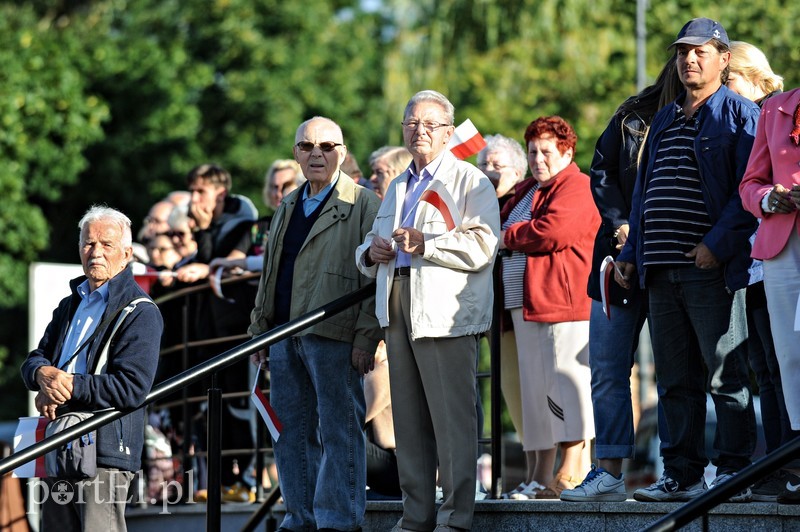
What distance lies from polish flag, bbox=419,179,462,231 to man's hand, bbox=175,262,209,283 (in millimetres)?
3455

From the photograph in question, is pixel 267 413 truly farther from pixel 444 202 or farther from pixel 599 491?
pixel 599 491

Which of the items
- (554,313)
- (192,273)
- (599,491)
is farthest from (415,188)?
(192,273)

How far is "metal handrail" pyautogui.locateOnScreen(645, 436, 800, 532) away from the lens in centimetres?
502

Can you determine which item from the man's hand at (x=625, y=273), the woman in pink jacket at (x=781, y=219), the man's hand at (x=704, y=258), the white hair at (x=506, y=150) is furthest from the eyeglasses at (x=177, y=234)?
the woman in pink jacket at (x=781, y=219)

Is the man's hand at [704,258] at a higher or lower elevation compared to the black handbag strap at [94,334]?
higher

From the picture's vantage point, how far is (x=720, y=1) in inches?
704

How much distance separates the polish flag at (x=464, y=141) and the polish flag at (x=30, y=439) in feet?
7.63

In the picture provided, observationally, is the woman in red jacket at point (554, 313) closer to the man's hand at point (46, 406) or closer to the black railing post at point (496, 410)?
the black railing post at point (496, 410)

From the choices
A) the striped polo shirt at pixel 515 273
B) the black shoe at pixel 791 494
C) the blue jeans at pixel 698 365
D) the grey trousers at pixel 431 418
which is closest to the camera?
the black shoe at pixel 791 494

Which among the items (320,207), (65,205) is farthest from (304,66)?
(320,207)

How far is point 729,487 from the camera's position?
502cm

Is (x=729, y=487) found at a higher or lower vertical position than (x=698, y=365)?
lower

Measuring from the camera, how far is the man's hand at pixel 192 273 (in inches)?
387

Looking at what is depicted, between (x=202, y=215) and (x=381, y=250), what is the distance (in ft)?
11.8
